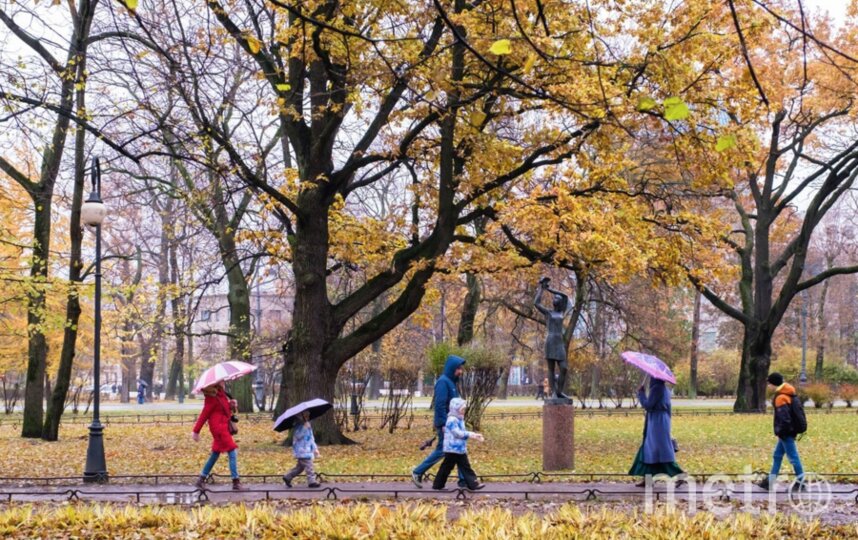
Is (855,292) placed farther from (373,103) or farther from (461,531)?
(461,531)

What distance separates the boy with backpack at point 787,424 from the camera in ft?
34.5

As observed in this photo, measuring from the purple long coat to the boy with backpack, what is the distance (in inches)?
49.9

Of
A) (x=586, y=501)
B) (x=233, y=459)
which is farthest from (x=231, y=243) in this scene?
(x=586, y=501)

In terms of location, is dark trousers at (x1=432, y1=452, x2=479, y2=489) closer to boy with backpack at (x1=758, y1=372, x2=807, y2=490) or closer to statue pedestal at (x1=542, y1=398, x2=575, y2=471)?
statue pedestal at (x1=542, y1=398, x2=575, y2=471)

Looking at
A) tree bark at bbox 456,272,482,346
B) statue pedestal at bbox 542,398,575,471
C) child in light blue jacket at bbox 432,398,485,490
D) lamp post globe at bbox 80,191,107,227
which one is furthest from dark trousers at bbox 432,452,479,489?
tree bark at bbox 456,272,482,346

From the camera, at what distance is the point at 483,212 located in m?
18.8

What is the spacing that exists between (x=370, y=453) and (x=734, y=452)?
23.9ft

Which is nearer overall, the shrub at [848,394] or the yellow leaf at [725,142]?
the yellow leaf at [725,142]

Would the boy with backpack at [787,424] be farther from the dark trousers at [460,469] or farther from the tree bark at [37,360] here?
the tree bark at [37,360]

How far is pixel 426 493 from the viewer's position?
1062 centimetres

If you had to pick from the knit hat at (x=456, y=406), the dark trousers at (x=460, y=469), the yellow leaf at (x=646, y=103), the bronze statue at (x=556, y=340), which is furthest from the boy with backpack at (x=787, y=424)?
the yellow leaf at (x=646, y=103)

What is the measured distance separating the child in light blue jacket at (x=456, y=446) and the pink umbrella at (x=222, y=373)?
290 cm

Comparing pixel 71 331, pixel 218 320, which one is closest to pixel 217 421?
pixel 71 331

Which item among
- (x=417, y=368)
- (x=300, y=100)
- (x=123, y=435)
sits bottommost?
(x=123, y=435)
